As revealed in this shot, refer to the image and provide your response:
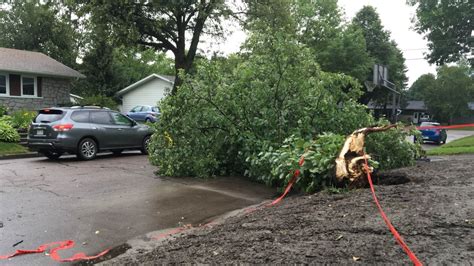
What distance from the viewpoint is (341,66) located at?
39.8 metres

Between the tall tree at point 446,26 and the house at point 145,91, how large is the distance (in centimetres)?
2315

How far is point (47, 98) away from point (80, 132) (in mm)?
14898

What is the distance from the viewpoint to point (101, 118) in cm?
1250

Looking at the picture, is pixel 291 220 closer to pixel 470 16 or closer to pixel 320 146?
pixel 320 146

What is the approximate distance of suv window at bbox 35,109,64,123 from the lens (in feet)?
38.1

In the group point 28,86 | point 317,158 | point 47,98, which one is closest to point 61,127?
point 317,158

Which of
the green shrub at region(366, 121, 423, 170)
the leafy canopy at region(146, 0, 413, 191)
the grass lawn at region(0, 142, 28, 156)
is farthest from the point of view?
the grass lawn at region(0, 142, 28, 156)

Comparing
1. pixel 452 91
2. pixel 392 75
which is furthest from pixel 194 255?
pixel 452 91

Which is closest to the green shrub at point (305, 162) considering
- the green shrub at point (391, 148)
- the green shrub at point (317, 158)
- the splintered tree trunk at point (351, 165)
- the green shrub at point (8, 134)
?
the green shrub at point (317, 158)

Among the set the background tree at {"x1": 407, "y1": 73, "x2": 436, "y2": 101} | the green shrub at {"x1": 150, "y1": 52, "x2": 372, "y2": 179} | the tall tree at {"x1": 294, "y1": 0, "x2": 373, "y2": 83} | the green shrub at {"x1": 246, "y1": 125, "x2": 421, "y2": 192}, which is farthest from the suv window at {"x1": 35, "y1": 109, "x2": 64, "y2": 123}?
the background tree at {"x1": 407, "y1": 73, "x2": 436, "y2": 101}

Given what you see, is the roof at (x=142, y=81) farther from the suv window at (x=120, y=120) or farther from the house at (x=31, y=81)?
the suv window at (x=120, y=120)

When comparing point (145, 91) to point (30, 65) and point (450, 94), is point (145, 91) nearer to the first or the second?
point (30, 65)

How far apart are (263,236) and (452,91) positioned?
64.6 meters

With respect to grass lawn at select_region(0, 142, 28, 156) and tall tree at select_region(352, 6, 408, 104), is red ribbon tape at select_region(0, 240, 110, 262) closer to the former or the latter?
grass lawn at select_region(0, 142, 28, 156)
